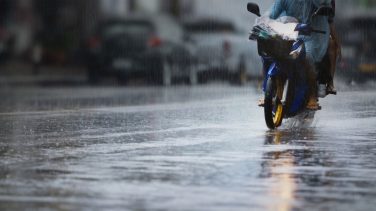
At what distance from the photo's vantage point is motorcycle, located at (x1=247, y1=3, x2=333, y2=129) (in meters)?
15.9

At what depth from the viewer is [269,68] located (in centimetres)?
1611

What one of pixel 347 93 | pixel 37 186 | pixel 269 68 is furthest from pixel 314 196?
pixel 347 93

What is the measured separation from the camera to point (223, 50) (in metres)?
31.7

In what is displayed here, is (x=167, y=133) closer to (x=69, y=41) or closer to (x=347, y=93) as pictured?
(x=347, y=93)

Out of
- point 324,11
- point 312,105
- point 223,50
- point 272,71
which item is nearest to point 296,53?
point 272,71

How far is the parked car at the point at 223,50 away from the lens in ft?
104

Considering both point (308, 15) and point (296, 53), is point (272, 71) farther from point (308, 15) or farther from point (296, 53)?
point (308, 15)

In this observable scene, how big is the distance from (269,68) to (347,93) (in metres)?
8.53

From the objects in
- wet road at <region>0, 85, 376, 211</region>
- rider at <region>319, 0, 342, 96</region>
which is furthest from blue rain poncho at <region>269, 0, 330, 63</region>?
wet road at <region>0, 85, 376, 211</region>

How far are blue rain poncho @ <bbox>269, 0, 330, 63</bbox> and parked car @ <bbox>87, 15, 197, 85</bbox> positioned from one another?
1429 cm

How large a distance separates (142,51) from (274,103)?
16.1 metres

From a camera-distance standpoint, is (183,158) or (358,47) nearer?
(183,158)

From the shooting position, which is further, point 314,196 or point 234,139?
point 234,139

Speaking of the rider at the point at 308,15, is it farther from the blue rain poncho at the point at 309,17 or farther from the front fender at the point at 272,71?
the front fender at the point at 272,71
